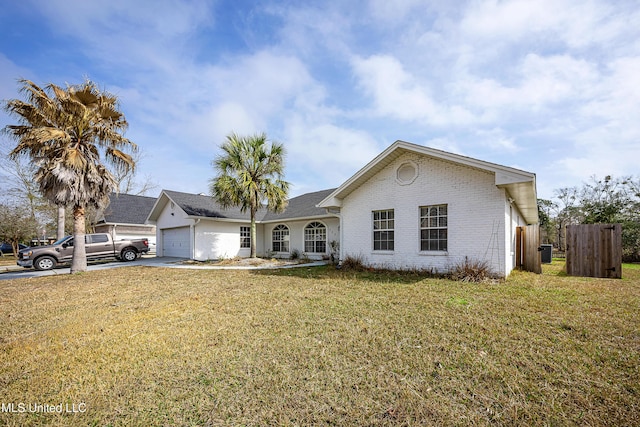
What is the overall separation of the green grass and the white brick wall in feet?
9.69

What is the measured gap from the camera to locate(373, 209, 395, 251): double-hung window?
39.4 feet

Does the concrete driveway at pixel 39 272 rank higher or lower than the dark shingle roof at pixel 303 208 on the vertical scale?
lower

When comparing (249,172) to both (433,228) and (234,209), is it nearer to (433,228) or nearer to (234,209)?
(234,209)

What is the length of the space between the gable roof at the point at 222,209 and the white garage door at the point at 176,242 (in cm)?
179

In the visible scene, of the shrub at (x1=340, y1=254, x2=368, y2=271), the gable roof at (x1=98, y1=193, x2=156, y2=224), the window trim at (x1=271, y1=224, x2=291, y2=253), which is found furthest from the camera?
the gable roof at (x1=98, y1=193, x2=156, y2=224)

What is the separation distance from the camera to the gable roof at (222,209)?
17.5 m

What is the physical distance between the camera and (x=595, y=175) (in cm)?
2347

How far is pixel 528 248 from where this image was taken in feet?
40.4

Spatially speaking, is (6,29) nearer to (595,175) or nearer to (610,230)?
(610,230)

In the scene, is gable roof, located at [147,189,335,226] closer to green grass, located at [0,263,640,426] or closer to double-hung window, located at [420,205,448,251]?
double-hung window, located at [420,205,448,251]

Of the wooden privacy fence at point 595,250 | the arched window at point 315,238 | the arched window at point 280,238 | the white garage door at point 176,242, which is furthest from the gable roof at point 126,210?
→ the wooden privacy fence at point 595,250

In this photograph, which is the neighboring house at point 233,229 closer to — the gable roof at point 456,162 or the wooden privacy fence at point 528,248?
the gable roof at point 456,162

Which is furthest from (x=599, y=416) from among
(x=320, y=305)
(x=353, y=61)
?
(x=353, y=61)

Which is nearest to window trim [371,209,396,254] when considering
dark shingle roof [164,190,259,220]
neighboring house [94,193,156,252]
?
dark shingle roof [164,190,259,220]
